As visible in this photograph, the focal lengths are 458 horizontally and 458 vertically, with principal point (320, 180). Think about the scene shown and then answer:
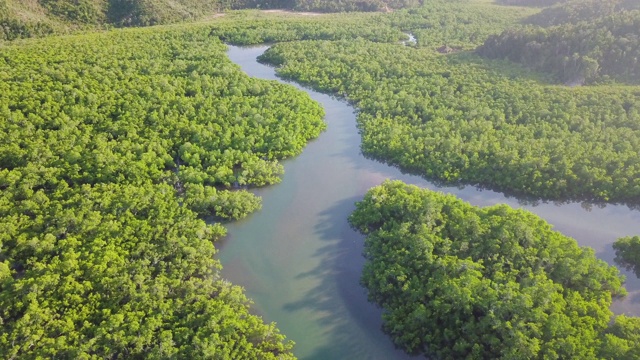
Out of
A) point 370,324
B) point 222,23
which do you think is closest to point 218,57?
point 222,23

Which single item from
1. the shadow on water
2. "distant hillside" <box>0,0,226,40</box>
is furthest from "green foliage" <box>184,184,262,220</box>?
"distant hillside" <box>0,0,226,40</box>

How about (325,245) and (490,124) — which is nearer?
(325,245)

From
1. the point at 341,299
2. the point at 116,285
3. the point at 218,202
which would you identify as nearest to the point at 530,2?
the point at 218,202

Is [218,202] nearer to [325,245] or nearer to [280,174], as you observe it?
[280,174]

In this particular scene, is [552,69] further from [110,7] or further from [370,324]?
[110,7]

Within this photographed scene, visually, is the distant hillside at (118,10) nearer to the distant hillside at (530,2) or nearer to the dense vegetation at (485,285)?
the distant hillside at (530,2)

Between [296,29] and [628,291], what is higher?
[296,29]

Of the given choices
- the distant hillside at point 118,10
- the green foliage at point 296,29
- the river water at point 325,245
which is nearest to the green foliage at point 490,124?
the river water at point 325,245
